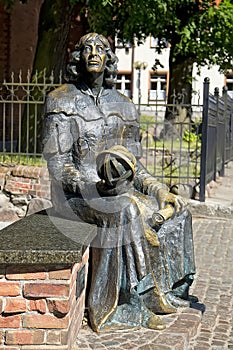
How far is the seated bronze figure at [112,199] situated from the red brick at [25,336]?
58 cm

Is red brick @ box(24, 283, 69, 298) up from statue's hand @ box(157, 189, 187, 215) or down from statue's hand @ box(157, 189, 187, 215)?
down

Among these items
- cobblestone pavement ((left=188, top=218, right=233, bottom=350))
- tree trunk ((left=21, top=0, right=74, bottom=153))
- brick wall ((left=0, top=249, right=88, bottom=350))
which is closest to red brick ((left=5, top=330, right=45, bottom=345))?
brick wall ((left=0, top=249, right=88, bottom=350))

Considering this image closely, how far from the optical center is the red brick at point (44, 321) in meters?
3.50

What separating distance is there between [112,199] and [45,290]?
81 centimetres

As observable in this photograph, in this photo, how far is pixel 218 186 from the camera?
12453mm

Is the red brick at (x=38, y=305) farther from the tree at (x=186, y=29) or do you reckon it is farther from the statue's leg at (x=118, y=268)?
the tree at (x=186, y=29)

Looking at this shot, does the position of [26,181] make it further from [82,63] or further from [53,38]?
[82,63]

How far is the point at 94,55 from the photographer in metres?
4.41

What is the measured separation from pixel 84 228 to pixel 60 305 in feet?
2.22

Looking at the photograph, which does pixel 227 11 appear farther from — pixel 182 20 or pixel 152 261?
pixel 152 261

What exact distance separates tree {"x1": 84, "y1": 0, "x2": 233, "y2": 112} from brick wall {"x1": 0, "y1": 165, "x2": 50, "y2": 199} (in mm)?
5019

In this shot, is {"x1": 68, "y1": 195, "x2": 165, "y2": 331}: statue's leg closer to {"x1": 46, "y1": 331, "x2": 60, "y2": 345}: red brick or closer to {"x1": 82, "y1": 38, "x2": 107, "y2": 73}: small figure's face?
{"x1": 46, "y1": 331, "x2": 60, "y2": 345}: red brick

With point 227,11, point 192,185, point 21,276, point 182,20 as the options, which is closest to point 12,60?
point 182,20

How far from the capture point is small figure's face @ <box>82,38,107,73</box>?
174 inches
